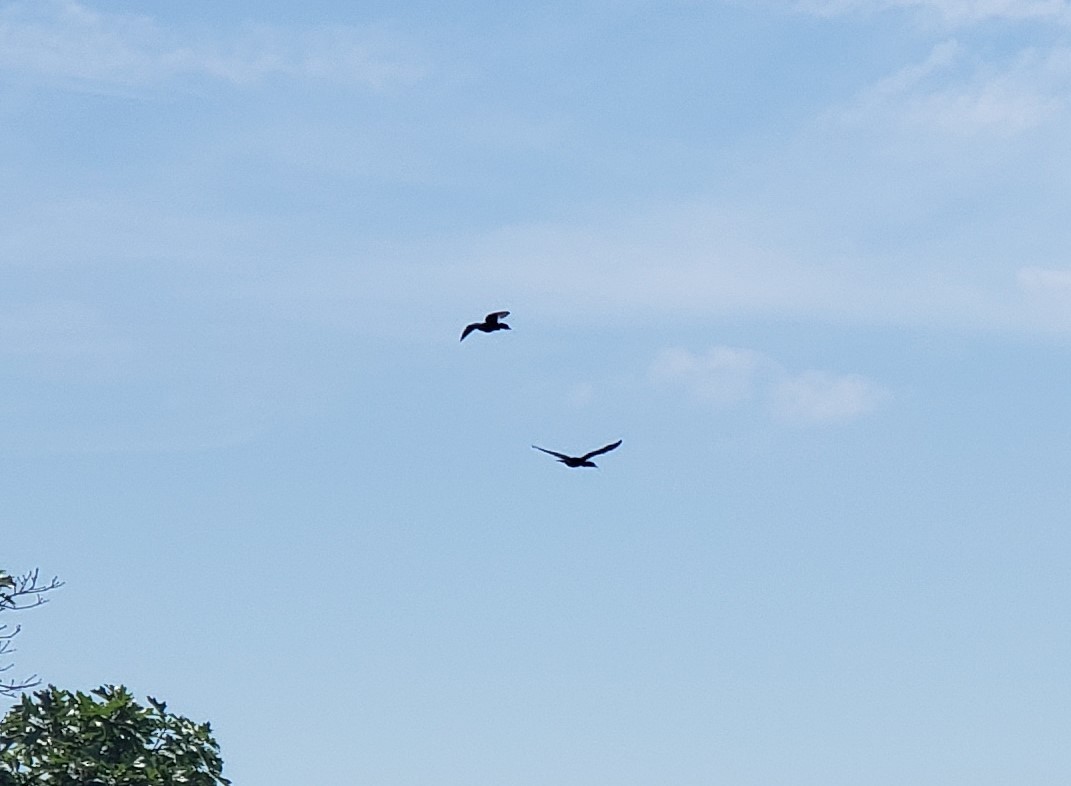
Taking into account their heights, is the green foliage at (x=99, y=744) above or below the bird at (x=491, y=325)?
below

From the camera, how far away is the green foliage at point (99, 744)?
32.2 metres

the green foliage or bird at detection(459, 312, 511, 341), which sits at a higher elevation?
bird at detection(459, 312, 511, 341)

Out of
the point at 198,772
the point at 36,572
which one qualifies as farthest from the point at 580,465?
the point at 36,572

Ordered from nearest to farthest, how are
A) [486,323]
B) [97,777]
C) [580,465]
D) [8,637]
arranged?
[580,465] < [486,323] < [97,777] < [8,637]

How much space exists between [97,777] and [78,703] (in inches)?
57.6

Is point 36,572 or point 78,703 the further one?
point 36,572

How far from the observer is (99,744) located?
32344 millimetres

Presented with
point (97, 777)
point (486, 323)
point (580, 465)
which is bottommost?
point (97, 777)

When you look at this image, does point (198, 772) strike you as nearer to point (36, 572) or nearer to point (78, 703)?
point (78, 703)

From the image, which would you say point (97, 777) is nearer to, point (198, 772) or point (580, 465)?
point (198, 772)

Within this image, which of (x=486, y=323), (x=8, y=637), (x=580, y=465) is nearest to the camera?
(x=580, y=465)

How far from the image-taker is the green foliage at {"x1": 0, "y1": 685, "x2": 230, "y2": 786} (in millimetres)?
32188

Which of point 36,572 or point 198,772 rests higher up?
point 36,572

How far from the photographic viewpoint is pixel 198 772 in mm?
32875
